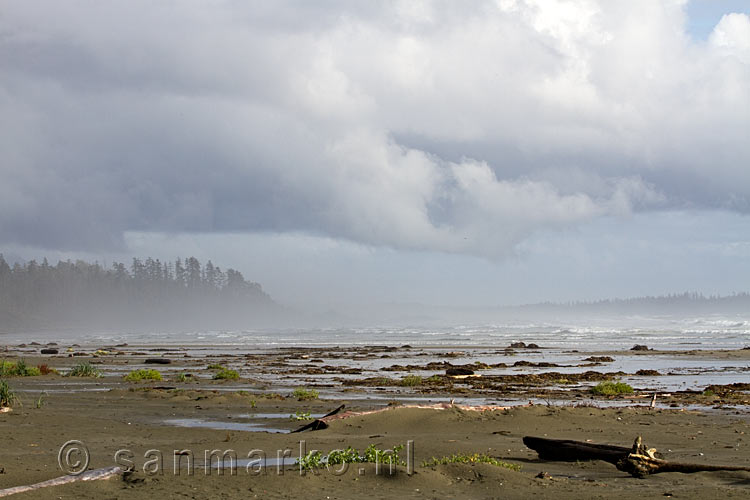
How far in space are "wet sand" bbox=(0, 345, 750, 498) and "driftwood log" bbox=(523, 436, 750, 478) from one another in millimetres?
162

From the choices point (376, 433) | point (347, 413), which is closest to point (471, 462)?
point (376, 433)

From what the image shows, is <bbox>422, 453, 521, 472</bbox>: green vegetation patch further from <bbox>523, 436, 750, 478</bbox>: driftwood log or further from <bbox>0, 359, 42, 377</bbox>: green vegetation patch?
<bbox>0, 359, 42, 377</bbox>: green vegetation patch

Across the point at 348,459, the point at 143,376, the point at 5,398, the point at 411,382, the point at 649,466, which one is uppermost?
the point at 5,398

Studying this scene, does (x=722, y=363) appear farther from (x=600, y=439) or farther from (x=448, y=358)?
(x=600, y=439)

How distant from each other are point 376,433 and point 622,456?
5.71 m

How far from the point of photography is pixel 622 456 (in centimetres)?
1162

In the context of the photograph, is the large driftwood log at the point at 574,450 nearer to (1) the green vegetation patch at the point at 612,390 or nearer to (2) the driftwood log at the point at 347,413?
(2) the driftwood log at the point at 347,413

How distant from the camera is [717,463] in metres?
12.3

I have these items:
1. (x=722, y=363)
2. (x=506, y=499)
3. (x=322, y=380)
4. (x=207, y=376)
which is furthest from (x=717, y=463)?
(x=722, y=363)

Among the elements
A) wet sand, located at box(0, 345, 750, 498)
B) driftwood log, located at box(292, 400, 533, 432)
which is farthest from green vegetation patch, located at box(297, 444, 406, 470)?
driftwood log, located at box(292, 400, 533, 432)

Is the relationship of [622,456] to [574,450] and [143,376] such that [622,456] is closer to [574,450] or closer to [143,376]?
[574,450]

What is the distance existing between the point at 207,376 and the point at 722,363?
2843 cm

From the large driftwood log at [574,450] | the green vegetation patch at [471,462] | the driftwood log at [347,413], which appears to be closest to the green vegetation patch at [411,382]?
the driftwood log at [347,413]

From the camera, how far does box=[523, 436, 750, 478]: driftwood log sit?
36.2ft
